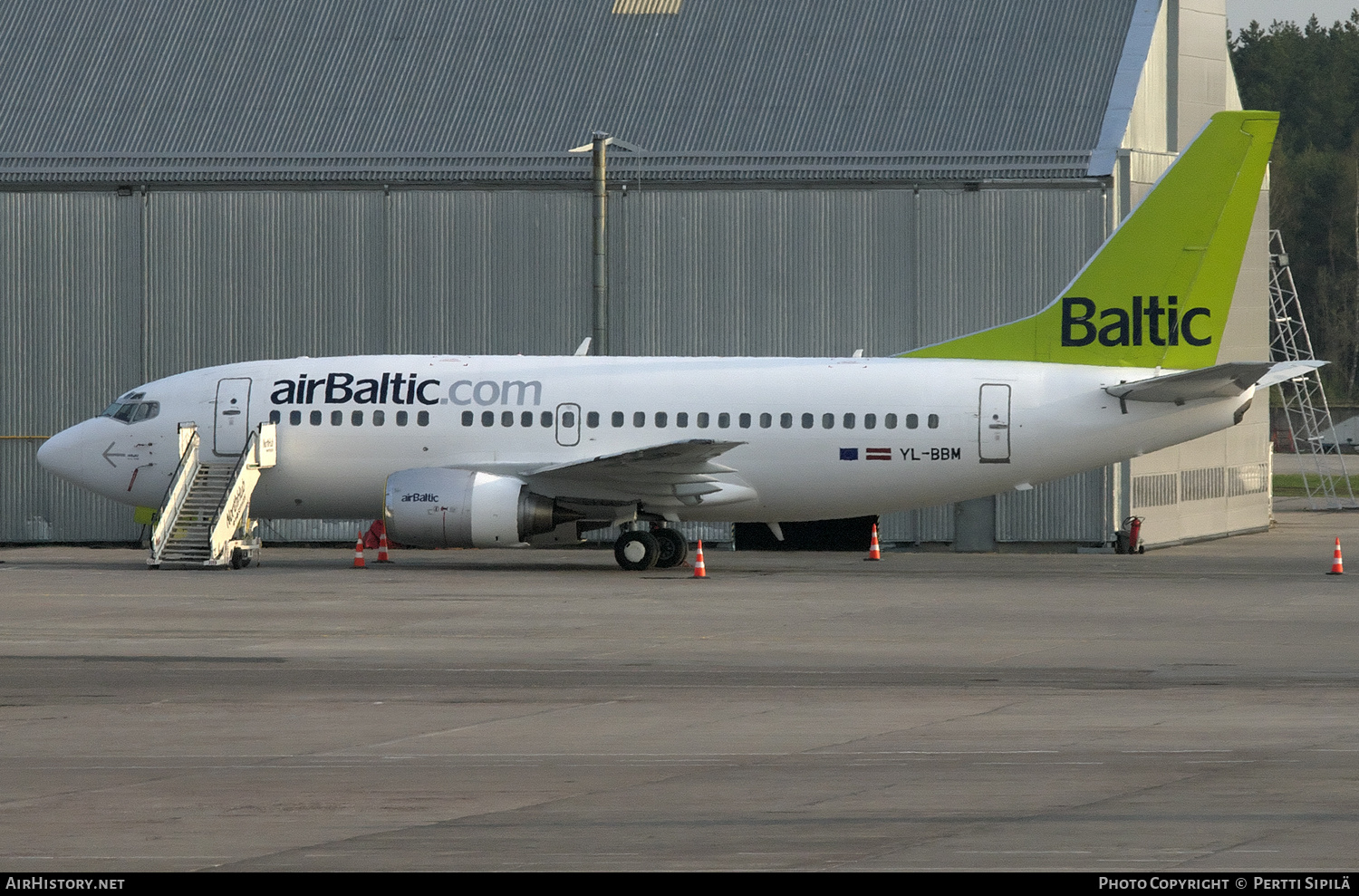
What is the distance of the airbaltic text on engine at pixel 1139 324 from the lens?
32250 millimetres

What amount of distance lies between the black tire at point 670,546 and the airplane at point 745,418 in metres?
0.09

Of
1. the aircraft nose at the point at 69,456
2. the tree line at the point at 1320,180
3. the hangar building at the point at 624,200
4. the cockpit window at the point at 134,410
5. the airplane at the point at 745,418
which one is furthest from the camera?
the tree line at the point at 1320,180

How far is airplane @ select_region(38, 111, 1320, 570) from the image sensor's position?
103 feet

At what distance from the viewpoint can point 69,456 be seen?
3388cm

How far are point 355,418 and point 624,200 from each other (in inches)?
407

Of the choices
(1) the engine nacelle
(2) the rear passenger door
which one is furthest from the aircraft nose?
(2) the rear passenger door

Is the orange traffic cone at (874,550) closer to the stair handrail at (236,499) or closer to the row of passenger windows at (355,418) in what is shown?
the row of passenger windows at (355,418)

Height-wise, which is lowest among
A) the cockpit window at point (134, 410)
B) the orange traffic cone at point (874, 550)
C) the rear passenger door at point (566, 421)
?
the orange traffic cone at point (874, 550)

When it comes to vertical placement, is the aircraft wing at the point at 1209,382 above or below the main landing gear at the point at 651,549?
above

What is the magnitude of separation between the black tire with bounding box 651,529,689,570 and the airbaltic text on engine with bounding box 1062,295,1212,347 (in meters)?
8.21

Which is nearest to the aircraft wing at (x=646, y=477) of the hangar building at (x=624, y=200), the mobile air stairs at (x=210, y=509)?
the mobile air stairs at (x=210, y=509)

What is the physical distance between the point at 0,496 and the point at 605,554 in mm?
14788

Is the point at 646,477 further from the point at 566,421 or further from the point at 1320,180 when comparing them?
the point at 1320,180

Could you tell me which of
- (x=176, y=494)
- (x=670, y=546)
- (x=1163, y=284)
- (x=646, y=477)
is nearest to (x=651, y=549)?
(x=670, y=546)
